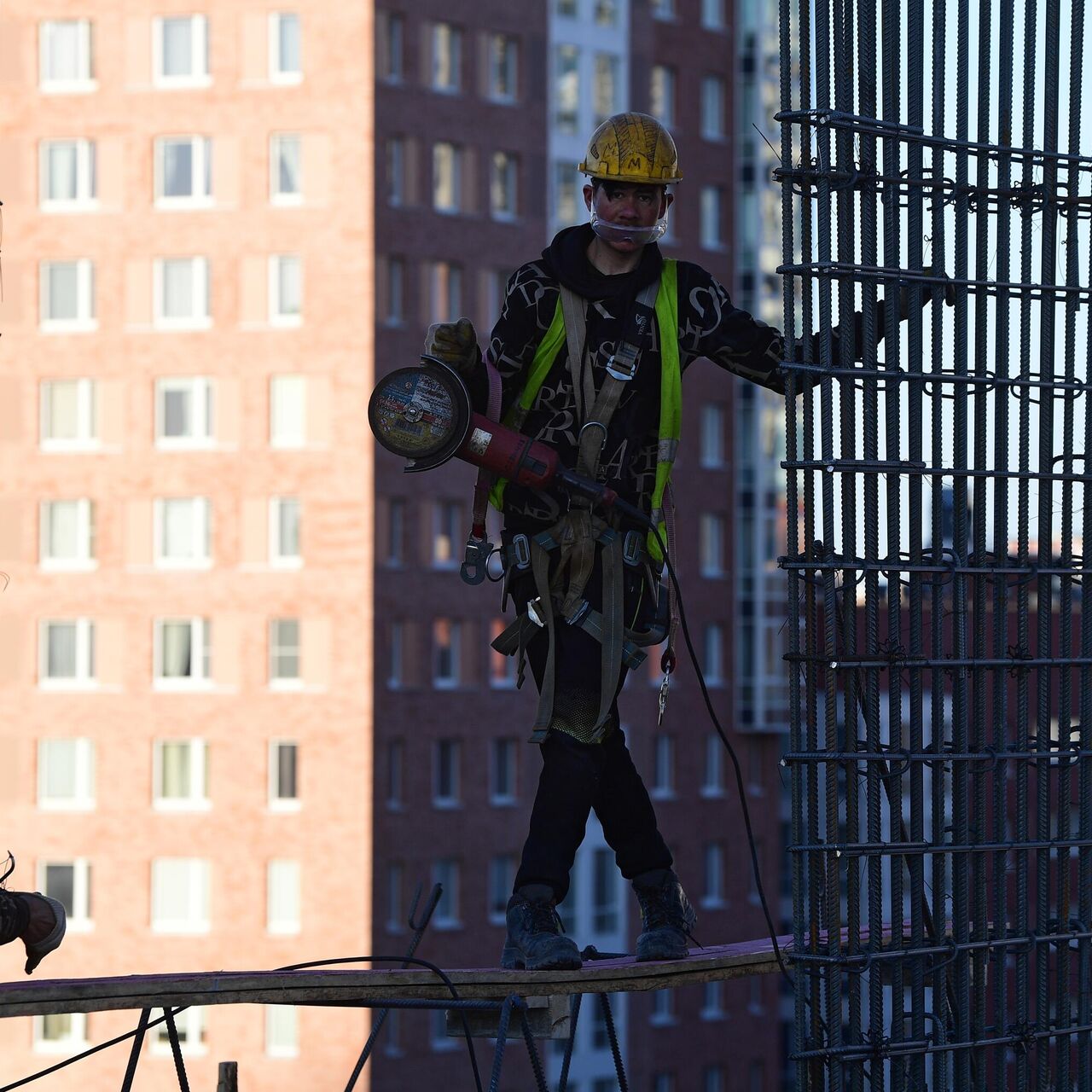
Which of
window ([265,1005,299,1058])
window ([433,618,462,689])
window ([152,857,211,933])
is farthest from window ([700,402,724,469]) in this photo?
window ([265,1005,299,1058])

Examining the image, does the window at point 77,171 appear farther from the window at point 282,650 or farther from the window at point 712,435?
the window at point 712,435

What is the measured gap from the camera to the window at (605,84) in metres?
74.3

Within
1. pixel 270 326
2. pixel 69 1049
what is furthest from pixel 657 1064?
pixel 270 326

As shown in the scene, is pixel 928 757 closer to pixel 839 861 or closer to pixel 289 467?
pixel 839 861

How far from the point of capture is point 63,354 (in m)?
70.9

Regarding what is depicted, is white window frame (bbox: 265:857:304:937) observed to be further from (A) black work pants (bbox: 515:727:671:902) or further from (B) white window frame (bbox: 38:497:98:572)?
(A) black work pants (bbox: 515:727:671:902)

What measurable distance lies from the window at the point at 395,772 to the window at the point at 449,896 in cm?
191

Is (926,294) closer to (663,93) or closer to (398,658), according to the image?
(398,658)

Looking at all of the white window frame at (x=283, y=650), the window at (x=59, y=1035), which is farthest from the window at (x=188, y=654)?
the window at (x=59, y=1035)

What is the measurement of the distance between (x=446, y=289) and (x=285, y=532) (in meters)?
7.90

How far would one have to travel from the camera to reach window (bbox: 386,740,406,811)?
69875mm

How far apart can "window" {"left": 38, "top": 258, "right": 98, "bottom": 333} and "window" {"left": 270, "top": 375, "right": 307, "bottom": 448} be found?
17.3ft

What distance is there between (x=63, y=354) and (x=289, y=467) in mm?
6732

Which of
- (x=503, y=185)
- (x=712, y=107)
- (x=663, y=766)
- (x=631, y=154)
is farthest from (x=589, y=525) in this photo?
(x=712, y=107)
